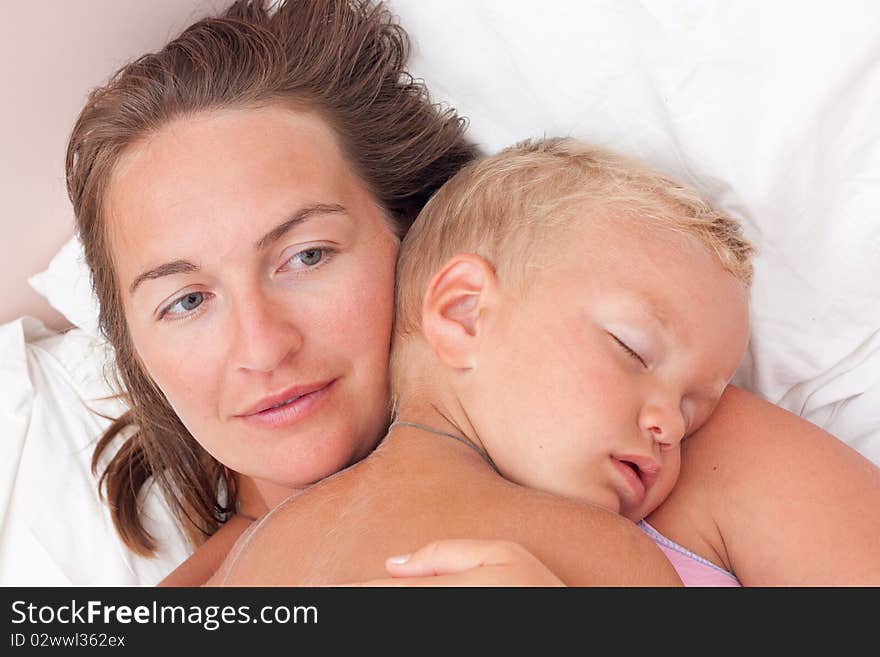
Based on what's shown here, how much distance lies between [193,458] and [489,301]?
830mm

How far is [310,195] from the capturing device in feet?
4.84

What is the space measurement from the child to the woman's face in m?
0.11

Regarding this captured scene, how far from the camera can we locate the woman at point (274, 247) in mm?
1383

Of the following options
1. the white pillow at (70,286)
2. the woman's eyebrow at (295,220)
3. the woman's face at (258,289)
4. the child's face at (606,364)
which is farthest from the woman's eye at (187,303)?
the white pillow at (70,286)

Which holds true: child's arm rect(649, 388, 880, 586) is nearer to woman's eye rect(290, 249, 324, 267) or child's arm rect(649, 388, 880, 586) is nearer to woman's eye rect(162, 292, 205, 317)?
woman's eye rect(290, 249, 324, 267)

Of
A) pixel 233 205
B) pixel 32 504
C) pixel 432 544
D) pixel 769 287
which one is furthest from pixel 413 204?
pixel 32 504

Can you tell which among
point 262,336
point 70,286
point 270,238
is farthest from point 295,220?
point 70,286

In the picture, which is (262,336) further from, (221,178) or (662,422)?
(662,422)

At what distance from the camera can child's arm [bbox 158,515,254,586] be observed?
67.0 inches

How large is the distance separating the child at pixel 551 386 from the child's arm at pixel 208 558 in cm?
31

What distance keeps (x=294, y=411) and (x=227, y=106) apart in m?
0.46
